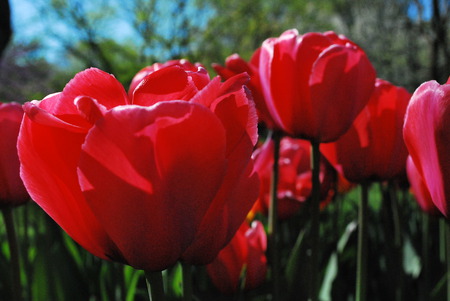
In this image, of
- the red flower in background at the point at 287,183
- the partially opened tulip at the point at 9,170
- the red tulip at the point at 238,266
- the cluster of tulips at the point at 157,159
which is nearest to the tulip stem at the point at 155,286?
the cluster of tulips at the point at 157,159

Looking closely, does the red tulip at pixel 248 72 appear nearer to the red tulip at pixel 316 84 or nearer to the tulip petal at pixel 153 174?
the red tulip at pixel 316 84

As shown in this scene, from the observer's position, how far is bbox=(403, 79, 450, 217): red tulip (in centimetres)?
52

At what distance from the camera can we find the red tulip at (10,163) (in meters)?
0.77

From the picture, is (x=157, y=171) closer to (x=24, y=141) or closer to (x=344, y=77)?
(x=24, y=141)

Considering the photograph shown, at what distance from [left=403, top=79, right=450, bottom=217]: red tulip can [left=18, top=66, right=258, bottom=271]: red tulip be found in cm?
20

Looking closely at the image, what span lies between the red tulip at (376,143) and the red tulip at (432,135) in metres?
0.23

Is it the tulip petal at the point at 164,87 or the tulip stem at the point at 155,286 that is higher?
the tulip petal at the point at 164,87

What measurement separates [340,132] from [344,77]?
73 mm

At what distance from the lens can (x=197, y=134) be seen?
372 mm

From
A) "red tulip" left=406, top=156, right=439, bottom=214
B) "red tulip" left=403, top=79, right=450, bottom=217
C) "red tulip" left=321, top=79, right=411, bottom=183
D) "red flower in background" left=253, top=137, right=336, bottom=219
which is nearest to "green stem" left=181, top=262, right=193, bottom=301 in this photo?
"red tulip" left=403, top=79, right=450, bottom=217

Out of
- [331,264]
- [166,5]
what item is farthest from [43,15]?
[331,264]

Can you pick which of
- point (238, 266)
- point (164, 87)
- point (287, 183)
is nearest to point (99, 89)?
point (164, 87)

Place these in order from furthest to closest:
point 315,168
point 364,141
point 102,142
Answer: point 364,141 → point 315,168 → point 102,142

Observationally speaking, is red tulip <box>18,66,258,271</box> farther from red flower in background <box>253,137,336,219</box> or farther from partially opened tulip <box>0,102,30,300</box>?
red flower in background <box>253,137,336,219</box>
